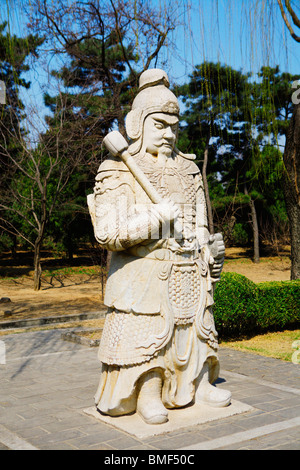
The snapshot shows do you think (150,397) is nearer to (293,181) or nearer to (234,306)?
(234,306)

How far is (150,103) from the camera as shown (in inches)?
163

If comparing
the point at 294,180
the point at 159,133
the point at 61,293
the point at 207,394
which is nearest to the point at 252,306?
the point at 294,180

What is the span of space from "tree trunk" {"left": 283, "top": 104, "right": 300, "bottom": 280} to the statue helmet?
5.02 m

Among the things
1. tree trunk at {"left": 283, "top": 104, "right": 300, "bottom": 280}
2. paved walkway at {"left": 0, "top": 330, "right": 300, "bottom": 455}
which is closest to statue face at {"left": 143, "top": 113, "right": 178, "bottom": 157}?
paved walkway at {"left": 0, "top": 330, "right": 300, "bottom": 455}

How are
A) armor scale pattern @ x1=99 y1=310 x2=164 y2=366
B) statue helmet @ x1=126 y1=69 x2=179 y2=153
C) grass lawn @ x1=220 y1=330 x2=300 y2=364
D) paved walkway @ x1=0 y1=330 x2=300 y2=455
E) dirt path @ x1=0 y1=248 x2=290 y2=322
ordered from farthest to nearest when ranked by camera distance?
dirt path @ x1=0 y1=248 x2=290 y2=322 < grass lawn @ x1=220 y1=330 x2=300 y2=364 < statue helmet @ x1=126 y1=69 x2=179 y2=153 < armor scale pattern @ x1=99 y1=310 x2=164 y2=366 < paved walkway @ x1=0 y1=330 x2=300 y2=455

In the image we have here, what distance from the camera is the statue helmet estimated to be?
13.5ft

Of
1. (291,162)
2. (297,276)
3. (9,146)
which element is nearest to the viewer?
(291,162)

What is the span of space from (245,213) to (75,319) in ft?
59.0

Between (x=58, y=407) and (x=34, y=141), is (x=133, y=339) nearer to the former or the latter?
(x=58, y=407)

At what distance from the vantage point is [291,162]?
9320mm

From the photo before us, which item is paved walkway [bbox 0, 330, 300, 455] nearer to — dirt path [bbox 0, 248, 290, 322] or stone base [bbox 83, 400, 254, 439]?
stone base [bbox 83, 400, 254, 439]

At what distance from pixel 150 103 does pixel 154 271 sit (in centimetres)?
144

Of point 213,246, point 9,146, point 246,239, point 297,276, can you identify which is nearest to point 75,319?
point 297,276

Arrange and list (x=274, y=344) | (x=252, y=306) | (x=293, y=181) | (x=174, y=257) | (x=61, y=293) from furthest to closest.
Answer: (x=61, y=293) → (x=293, y=181) → (x=252, y=306) → (x=274, y=344) → (x=174, y=257)
